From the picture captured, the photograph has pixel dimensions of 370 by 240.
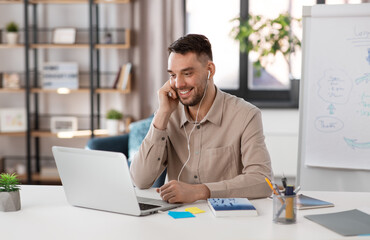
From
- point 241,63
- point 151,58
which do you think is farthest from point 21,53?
point 241,63

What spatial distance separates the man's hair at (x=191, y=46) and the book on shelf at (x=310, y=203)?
28.5 inches

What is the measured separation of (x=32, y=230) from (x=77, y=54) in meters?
3.39

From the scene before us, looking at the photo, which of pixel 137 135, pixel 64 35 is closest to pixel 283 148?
pixel 137 135

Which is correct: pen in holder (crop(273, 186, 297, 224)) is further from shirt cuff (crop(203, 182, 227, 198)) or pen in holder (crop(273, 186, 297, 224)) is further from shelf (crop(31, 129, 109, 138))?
shelf (crop(31, 129, 109, 138))

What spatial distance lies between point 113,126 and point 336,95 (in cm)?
215

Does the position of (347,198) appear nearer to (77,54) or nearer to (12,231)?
(12,231)

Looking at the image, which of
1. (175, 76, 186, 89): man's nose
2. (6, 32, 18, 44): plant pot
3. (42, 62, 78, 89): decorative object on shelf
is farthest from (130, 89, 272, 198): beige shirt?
(6, 32, 18, 44): plant pot

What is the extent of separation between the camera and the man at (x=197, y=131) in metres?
2.21

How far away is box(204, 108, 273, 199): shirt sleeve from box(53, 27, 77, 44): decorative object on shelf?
274 cm

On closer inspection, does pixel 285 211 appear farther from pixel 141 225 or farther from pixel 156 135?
pixel 156 135

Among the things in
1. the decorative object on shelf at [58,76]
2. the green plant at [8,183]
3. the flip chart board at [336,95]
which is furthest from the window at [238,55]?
the green plant at [8,183]

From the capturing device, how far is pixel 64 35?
4.64m

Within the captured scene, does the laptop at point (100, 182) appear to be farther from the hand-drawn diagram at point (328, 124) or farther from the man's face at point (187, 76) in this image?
the hand-drawn diagram at point (328, 124)

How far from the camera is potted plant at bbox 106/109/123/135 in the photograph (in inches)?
179
